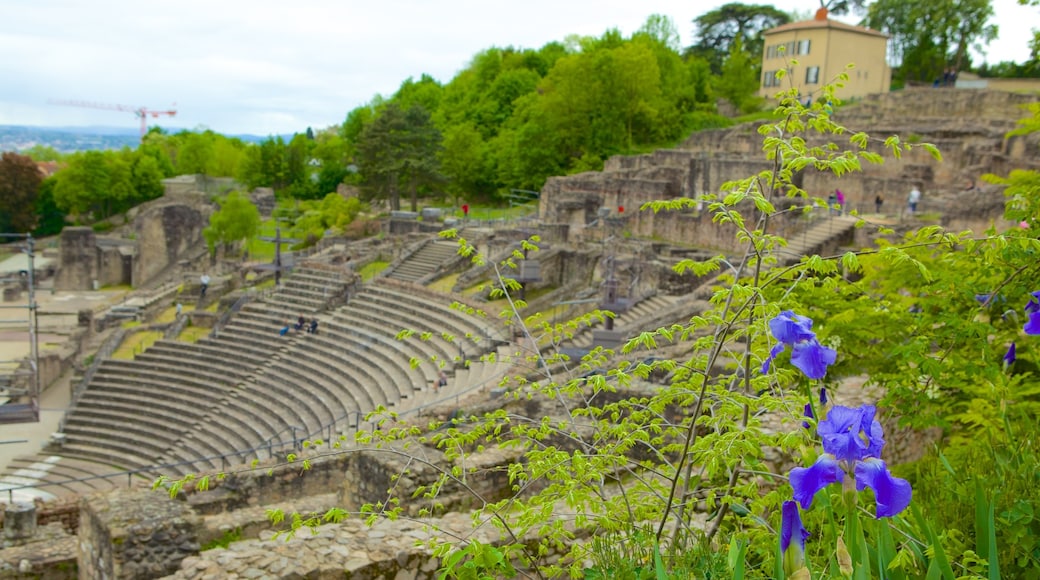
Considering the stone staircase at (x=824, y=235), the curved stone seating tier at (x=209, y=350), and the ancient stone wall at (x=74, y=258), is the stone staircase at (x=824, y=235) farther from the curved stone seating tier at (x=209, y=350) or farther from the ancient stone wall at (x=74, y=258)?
the ancient stone wall at (x=74, y=258)

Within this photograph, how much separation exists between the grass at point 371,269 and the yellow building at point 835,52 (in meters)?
25.3

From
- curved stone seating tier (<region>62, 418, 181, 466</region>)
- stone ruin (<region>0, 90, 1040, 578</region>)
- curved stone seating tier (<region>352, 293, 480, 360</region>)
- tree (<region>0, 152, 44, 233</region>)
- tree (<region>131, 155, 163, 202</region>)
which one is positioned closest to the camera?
stone ruin (<region>0, 90, 1040, 578</region>)

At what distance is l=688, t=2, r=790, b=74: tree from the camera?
64688 mm

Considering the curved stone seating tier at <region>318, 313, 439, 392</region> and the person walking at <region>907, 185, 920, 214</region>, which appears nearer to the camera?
the curved stone seating tier at <region>318, 313, 439, 392</region>

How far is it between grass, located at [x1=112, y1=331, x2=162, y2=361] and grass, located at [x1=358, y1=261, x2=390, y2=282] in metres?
6.93

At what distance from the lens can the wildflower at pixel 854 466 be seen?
279 centimetres

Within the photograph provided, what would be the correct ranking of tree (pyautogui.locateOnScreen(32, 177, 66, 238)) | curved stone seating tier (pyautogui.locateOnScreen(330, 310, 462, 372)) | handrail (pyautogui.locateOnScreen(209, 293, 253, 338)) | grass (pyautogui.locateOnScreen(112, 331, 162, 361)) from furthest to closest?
tree (pyautogui.locateOnScreen(32, 177, 66, 238))
handrail (pyautogui.locateOnScreen(209, 293, 253, 338))
grass (pyautogui.locateOnScreen(112, 331, 162, 361))
curved stone seating tier (pyautogui.locateOnScreen(330, 310, 462, 372))

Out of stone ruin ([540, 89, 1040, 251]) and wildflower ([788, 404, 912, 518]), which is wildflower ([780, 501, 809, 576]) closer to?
wildflower ([788, 404, 912, 518])

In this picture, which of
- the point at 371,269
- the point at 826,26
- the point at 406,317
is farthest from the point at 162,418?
the point at 826,26

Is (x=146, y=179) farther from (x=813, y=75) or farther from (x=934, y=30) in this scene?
(x=934, y=30)

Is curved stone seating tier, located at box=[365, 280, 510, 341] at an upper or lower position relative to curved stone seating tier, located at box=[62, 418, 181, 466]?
upper

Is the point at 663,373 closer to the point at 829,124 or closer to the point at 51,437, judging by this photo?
the point at 829,124

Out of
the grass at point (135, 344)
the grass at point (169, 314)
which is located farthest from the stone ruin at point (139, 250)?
the grass at point (135, 344)

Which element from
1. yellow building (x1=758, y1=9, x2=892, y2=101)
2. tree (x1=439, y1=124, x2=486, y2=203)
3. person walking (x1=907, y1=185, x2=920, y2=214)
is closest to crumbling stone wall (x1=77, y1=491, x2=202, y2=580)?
A: person walking (x1=907, y1=185, x2=920, y2=214)
